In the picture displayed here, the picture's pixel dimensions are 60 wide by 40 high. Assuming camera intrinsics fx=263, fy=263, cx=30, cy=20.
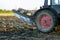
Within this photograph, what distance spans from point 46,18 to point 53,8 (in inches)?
18.3

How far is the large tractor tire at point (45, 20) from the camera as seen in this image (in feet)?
31.9

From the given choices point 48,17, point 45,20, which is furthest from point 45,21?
point 48,17

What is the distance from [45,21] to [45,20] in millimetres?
38

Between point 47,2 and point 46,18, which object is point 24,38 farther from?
point 47,2

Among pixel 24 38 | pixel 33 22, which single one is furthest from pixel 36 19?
pixel 24 38

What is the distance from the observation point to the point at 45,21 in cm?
989

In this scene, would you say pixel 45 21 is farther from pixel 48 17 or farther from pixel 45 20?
pixel 48 17

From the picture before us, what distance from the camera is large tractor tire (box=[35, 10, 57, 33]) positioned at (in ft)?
31.9

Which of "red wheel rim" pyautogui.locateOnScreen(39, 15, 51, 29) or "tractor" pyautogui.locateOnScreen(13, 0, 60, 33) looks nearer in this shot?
"tractor" pyautogui.locateOnScreen(13, 0, 60, 33)

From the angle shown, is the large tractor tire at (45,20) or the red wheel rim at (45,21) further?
the red wheel rim at (45,21)

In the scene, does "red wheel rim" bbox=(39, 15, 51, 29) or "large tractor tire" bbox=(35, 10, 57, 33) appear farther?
"red wheel rim" bbox=(39, 15, 51, 29)

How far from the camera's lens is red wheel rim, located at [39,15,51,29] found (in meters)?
9.86

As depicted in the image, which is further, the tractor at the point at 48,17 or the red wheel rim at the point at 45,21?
the red wheel rim at the point at 45,21

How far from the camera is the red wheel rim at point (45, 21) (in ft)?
32.3
